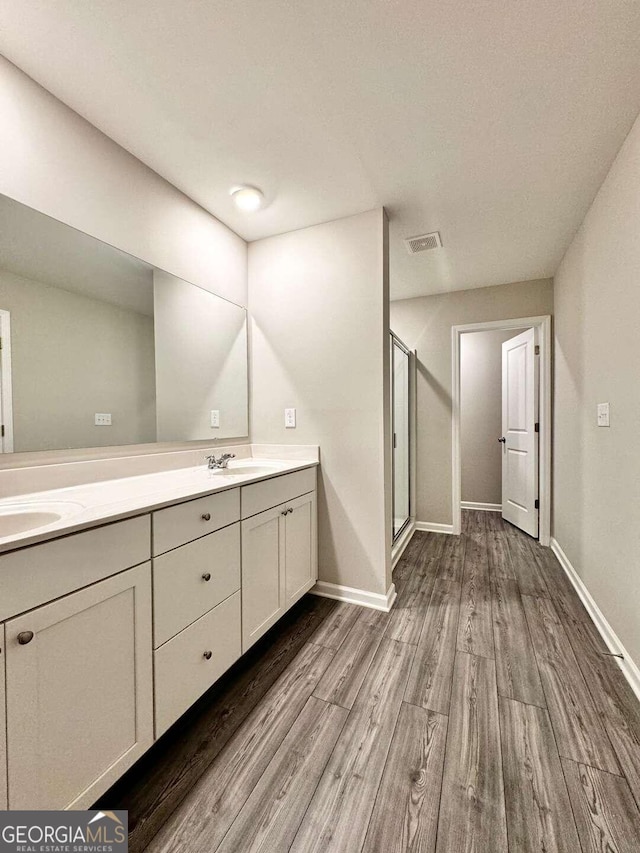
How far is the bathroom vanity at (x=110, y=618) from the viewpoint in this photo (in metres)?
0.79

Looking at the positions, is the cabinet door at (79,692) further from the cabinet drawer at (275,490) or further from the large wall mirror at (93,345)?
the large wall mirror at (93,345)

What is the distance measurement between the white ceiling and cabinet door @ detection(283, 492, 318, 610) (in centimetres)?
177

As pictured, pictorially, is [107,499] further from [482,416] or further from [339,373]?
[482,416]

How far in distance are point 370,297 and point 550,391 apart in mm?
2044

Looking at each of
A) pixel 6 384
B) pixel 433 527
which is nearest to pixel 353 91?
pixel 6 384

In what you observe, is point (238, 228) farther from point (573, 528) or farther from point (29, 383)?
point (573, 528)

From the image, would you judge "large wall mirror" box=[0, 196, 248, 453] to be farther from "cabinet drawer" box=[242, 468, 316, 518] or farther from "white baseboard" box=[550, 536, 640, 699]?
"white baseboard" box=[550, 536, 640, 699]

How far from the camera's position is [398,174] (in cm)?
182

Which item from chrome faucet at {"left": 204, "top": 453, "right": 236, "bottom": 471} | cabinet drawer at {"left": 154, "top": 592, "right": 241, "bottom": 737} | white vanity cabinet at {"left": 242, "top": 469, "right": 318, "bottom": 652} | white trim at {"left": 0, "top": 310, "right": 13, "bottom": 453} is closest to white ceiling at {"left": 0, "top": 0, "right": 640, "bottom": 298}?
white trim at {"left": 0, "top": 310, "right": 13, "bottom": 453}

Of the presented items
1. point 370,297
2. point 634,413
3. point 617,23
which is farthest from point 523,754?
point 617,23

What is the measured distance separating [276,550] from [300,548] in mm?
269

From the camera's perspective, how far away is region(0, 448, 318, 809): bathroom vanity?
0.79m

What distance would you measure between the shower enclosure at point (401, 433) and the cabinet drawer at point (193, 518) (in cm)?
166

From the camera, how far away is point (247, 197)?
1.95 meters
